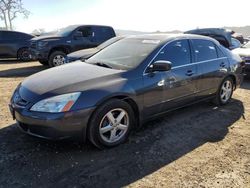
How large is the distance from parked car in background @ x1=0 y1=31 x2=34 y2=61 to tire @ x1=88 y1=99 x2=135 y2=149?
11352 mm

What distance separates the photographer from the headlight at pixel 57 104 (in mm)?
3473

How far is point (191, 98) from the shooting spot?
512 centimetres

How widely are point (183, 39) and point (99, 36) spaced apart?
759cm

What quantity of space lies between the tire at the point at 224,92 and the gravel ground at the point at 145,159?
91cm

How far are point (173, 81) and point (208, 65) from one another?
117cm

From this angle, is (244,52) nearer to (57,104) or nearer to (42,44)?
(42,44)

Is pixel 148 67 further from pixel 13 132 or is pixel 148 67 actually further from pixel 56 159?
pixel 13 132

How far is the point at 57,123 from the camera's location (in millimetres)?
3449

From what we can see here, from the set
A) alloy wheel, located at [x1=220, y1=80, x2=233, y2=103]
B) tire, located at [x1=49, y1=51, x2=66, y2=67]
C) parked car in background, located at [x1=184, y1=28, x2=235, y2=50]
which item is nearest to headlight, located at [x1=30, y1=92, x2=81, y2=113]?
alloy wheel, located at [x1=220, y1=80, x2=233, y2=103]

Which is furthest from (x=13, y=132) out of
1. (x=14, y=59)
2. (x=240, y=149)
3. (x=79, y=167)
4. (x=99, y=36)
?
(x=14, y=59)

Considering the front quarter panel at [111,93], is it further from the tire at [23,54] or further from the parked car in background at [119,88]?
the tire at [23,54]

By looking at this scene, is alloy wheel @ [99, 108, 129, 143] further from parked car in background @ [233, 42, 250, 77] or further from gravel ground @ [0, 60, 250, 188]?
parked car in background @ [233, 42, 250, 77]

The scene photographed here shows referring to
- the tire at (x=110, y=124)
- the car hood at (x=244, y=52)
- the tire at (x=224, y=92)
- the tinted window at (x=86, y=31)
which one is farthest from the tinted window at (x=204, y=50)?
the tinted window at (x=86, y=31)

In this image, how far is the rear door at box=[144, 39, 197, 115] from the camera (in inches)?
170
